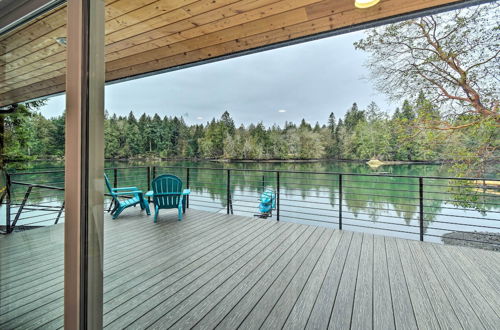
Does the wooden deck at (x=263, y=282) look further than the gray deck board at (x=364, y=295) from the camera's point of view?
No

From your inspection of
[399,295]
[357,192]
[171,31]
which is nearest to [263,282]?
[399,295]

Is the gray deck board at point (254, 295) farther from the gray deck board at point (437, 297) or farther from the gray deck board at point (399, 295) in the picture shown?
the gray deck board at point (437, 297)

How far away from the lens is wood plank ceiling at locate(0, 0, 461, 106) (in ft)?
2.69

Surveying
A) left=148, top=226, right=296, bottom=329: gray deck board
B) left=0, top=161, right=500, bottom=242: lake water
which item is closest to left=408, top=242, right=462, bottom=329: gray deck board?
left=0, top=161, right=500, bottom=242: lake water

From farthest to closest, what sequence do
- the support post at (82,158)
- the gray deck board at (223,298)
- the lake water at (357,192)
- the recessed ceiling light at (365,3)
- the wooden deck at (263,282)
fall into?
the lake water at (357,192) < the recessed ceiling light at (365,3) < the gray deck board at (223,298) < the wooden deck at (263,282) < the support post at (82,158)

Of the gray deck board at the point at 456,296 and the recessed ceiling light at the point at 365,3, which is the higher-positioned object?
the recessed ceiling light at the point at 365,3

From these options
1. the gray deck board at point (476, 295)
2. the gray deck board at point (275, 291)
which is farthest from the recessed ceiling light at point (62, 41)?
the gray deck board at point (476, 295)

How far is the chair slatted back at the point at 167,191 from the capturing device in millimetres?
3156

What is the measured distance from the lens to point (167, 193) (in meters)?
3.20

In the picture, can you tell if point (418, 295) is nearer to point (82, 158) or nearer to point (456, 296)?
point (456, 296)

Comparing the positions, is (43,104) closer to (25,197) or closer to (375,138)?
(25,197)

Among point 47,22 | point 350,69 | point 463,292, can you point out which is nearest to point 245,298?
point 463,292

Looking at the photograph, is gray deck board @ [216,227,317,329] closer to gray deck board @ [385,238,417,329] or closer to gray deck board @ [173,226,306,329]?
gray deck board @ [173,226,306,329]

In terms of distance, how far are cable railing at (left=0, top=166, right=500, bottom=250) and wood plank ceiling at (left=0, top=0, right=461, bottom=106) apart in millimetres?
369
